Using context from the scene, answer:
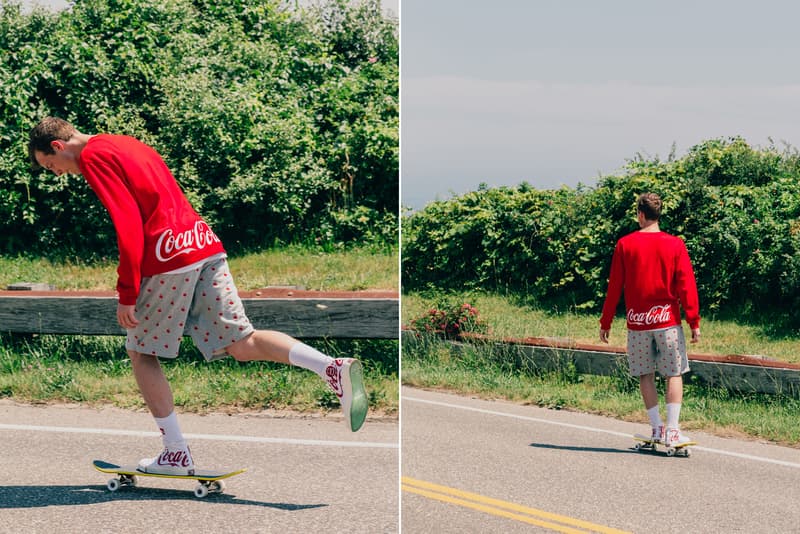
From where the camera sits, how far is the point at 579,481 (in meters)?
5.27

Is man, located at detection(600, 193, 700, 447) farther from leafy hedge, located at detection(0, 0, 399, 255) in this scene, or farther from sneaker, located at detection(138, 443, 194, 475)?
leafy hedge, located at detection(0, 0, 399, 255)

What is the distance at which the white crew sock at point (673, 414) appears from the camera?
5.93 metres

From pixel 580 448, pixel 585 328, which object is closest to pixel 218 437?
pixel 580 448

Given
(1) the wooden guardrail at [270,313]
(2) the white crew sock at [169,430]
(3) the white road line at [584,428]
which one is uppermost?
(1) the wooden guardrail at [270,313]

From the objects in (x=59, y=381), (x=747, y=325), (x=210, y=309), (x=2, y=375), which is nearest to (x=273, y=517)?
(x=210, y=309)

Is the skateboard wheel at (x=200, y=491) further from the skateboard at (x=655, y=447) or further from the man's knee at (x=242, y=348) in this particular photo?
the skateboard at (x=655, y=447)

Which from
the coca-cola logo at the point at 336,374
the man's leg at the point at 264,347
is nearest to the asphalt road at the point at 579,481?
the coca-cola logo at the point at 336,374

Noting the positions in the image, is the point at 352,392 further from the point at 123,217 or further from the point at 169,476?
the point at 123,217

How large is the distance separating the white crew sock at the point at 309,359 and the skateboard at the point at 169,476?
59cm

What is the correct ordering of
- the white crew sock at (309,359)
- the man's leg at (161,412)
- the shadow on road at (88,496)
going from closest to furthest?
the white crew sock at (309,359) < the shadow on road at (88,496) < the man's leg at (161,412)

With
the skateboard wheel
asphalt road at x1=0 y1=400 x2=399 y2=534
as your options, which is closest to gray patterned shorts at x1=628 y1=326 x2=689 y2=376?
asphalt road at x1=0 y1=400 x2=399 y2=534

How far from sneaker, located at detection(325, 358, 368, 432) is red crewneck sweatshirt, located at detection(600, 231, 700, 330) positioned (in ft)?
8.64

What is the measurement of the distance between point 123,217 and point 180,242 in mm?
289

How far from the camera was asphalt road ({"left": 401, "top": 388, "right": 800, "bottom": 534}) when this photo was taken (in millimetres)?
4504
